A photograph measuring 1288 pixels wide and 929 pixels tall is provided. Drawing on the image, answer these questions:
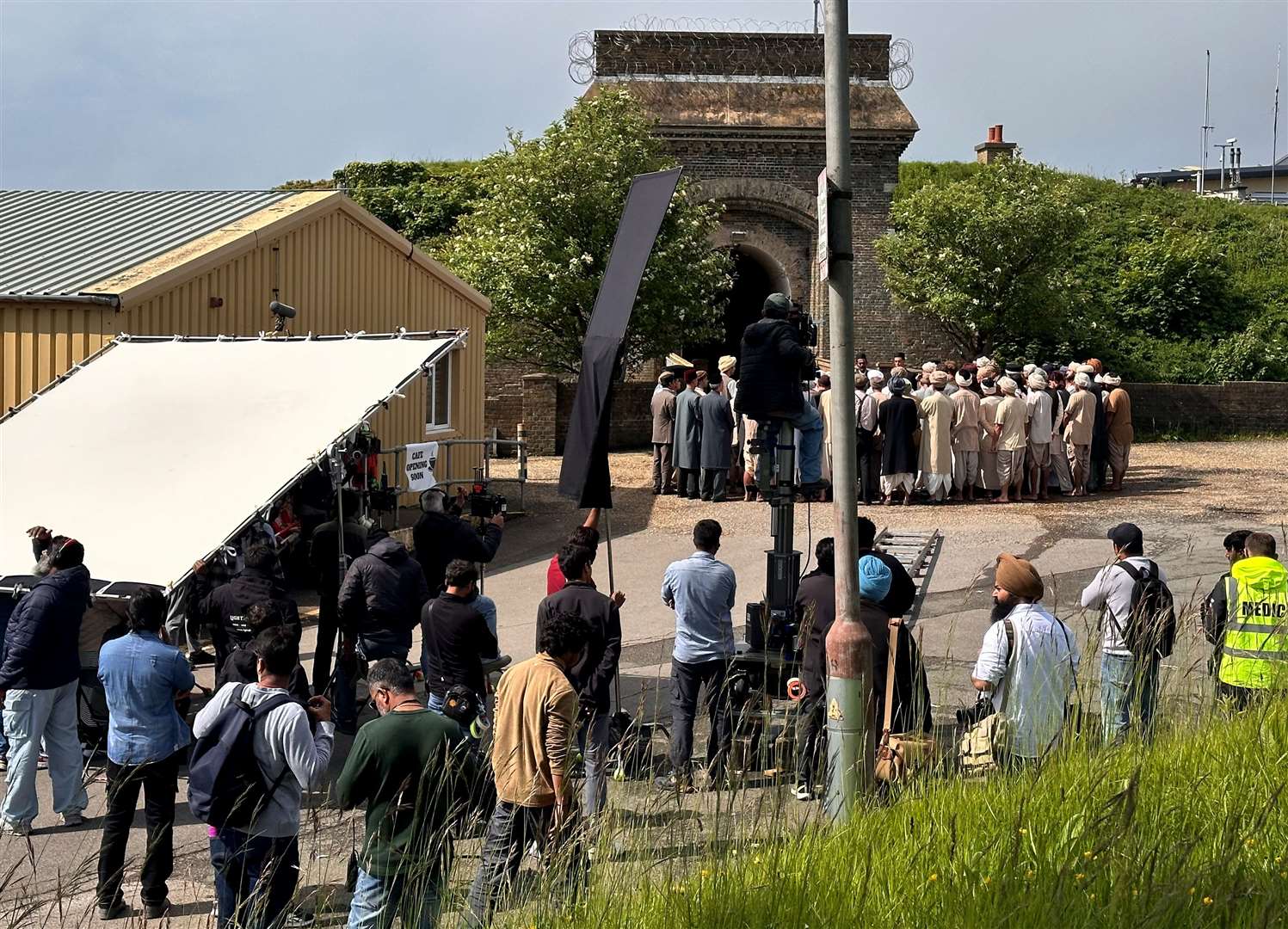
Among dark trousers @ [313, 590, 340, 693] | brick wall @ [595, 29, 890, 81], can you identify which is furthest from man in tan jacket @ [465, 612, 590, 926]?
brick wall @ [595, 29, 890, 81]

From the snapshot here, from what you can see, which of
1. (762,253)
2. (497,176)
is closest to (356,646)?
(497,176)

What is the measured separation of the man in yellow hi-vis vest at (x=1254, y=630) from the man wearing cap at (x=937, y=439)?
1135 centimetres

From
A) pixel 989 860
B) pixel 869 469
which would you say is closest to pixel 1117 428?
pixel 869 469

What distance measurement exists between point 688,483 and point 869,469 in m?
2.75

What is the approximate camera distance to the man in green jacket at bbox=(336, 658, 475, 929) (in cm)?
536

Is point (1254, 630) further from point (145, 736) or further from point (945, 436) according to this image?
point (945, 436)

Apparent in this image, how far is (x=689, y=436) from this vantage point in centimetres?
2012

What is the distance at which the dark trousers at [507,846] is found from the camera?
5.18m

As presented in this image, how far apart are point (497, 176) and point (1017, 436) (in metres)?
12.1

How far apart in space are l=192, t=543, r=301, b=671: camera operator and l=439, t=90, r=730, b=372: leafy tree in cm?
1635

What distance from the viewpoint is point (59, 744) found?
8.29m

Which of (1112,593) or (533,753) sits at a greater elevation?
(1112,593)

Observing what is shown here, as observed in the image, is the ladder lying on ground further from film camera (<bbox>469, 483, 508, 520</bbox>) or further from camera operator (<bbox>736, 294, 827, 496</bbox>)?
film camera (<bbox>469, 483, 508, 520</bbox>)

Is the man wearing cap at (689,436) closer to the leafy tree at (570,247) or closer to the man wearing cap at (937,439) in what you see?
the man wearing cap at (937,439)
